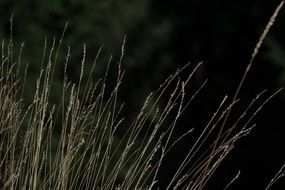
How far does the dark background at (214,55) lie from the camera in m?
4.27

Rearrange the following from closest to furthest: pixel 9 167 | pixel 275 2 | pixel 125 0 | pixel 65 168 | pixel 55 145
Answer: pixel 65 168 < pixel 9 167 < pixel 55 145 < pixel 125 0 < pixel 275 2

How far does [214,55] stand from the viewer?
15.0ft

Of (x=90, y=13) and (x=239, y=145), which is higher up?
(x=90, y=13)

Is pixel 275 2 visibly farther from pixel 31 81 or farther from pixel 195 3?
pixel 31 81

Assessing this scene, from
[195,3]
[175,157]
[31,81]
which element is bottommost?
[175,157]

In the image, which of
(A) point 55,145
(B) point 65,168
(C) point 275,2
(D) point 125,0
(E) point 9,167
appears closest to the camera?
(B) point 65,168

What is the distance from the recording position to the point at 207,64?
15.0 feet

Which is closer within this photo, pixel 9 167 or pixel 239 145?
pixel 9 167

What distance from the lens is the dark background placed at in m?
4.27

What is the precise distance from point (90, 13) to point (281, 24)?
117 cm

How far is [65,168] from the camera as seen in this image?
2.98 meters

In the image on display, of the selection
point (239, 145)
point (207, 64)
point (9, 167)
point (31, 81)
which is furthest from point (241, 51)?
point (9, 167)

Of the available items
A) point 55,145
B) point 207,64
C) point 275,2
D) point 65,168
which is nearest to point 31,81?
point 55,145

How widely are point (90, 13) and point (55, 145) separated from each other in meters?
0.78
